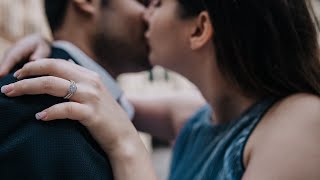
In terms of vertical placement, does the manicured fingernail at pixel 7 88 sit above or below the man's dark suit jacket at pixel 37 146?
above

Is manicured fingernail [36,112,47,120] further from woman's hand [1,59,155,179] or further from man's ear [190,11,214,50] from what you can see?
man's ear [190,11,214,50]

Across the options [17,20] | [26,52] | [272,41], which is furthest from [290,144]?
[17,20]

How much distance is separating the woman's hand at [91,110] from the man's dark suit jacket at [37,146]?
0.6 inches

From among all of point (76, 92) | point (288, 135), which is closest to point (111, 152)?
point (76, 92)

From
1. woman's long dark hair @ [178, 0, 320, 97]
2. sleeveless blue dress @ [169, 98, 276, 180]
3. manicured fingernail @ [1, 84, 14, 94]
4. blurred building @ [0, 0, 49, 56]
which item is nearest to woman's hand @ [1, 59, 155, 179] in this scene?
manicured fingernail @ [1, 84, 14, 94]

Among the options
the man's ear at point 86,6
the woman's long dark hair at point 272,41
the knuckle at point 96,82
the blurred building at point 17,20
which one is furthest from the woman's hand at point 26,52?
the blurred building at point 17,20

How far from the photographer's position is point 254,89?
1.06 meters

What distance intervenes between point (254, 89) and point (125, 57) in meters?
0.36

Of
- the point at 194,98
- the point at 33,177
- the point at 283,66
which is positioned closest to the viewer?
the point at 33,177

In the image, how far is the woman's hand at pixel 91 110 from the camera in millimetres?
734

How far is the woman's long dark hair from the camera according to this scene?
39.2 inches

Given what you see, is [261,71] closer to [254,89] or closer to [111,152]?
[254,89]

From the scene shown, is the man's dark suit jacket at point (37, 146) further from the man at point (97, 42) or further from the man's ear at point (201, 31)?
the man's ear at point (201, 31)

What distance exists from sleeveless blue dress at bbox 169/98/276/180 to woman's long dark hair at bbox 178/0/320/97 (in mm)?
55
